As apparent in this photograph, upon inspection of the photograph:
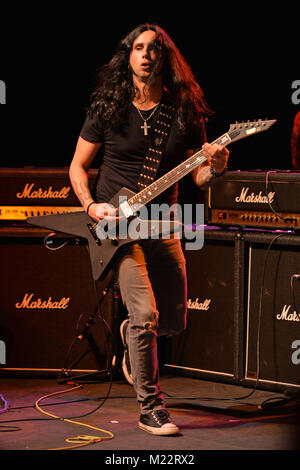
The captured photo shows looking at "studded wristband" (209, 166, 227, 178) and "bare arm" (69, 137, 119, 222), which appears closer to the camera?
"studded wristband" (209, 166, 227, 178)

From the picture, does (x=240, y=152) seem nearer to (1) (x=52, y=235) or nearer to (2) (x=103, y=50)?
(2) (x=103, y=50)

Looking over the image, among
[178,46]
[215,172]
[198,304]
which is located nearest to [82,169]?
[215,172]

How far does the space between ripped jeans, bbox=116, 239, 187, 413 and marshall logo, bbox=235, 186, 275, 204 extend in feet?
2.45

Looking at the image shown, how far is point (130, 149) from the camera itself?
425 centimetres

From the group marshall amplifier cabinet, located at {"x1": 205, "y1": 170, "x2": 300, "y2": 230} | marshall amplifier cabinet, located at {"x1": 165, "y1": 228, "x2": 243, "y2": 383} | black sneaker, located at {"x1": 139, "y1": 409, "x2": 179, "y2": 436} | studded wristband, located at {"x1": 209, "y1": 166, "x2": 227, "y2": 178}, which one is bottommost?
black sneaker, located at {"x1": 139, "y1": 409, "x2": 179, "y2": 436}

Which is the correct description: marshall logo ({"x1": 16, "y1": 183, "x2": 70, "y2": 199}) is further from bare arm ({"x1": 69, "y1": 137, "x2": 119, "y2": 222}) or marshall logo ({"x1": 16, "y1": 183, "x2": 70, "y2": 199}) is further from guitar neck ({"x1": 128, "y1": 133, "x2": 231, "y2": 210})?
guitar neck ({"x1": 128, "y1": 133, "x2": 231, "y2": 210})

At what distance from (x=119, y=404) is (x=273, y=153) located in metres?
2.54

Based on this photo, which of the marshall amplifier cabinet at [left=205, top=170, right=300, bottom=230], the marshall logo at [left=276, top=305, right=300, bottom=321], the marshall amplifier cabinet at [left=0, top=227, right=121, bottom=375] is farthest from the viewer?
the marshall amplifier cabinet at [left=0, top=227, right=121, bottom=375]

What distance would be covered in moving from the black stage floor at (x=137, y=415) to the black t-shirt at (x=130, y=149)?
1.16 m

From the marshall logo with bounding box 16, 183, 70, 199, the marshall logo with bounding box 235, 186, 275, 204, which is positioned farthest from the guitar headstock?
the marshall logo with bounding box 16, 183, 70, 199

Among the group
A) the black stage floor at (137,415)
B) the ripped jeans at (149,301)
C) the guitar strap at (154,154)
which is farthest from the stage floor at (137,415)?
the guitar strap at (154,154)

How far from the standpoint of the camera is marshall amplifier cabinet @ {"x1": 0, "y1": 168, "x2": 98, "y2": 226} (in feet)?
17.1

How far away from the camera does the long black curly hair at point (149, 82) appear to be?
4.27 m

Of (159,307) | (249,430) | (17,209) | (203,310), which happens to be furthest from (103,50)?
(249,430)
